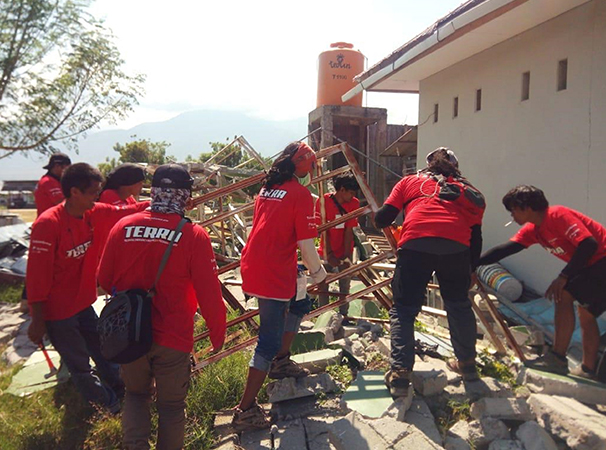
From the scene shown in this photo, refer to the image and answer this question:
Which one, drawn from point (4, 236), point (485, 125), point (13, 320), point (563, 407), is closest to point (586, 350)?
point (563, 407)

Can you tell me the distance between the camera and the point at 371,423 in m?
2.45

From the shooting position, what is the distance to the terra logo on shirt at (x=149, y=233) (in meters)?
2.16

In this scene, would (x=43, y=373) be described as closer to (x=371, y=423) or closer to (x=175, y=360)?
(x=175, y=360)

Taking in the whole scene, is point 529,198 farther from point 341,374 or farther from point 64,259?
point 64,259

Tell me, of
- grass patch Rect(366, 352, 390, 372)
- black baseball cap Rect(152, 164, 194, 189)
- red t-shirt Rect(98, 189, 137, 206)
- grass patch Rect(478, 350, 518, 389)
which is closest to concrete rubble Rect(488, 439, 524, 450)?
grass patch Rect(478, 350, 518, 389)

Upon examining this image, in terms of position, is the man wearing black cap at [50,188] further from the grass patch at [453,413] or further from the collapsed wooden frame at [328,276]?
the grass patch at [453,413]

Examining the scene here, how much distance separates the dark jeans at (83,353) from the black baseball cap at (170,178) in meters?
1.61

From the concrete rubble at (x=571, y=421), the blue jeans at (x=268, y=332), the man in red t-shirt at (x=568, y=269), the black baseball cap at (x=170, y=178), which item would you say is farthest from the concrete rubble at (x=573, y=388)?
the black baseball cap at (x=170, y=178)

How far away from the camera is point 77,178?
3.03 metres

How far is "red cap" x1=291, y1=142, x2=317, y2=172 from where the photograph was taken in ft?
9.43

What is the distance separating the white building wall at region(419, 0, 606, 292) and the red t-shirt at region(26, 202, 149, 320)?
15.6ft

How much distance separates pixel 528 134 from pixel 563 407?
3.88 meters

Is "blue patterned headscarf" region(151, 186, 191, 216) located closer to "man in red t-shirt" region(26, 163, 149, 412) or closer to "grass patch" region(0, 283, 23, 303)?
"man in red t-shirt" region(26, 163, 149, 412)

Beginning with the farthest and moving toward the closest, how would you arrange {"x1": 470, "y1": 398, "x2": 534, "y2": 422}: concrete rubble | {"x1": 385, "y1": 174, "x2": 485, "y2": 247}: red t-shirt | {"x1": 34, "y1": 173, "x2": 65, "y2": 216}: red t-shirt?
{"x1": 34, "y1": 173, "x2": 65, "y2": 216}: red t-shirt < {"x1": 385, "y1": 174, "x2": 485, "y2": 247}: red t-shirt < {"x1": 470, "y1": 398, "x2": 534, "y2": 422}: concrete rubble
